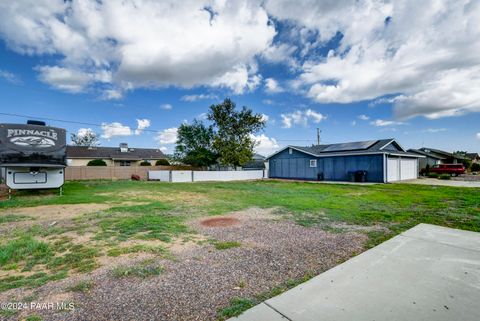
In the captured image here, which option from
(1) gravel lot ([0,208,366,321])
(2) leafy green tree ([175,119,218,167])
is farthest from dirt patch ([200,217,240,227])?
(2) leafy green tree ([175,119,218,167])

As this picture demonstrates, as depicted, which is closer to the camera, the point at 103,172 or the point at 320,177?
the point at 320,177

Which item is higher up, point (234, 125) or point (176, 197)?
point (234, 125)

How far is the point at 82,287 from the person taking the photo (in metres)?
2.58

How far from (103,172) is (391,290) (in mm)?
25643

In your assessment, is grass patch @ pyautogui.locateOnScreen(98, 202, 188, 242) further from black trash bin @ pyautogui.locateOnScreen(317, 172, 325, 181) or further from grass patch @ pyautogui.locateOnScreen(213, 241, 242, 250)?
black trash bin @ pyautogui.locateOnScreen(317, 172, 325, 181)

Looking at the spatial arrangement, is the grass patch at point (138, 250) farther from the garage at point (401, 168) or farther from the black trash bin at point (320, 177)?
the black trash bin at point (320, 177)

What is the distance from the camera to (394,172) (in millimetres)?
18469

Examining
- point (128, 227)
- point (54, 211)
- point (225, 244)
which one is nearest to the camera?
point (225, 244)

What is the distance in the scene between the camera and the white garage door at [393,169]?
58.4ft

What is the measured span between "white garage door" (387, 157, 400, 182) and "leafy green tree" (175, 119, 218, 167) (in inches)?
693

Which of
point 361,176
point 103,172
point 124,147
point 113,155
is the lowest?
point 361,176

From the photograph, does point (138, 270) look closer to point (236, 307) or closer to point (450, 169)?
point (236, 307)

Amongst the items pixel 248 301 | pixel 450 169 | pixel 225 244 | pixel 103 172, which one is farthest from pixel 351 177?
pixel 103 172

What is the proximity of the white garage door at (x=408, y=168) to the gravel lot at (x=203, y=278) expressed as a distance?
1889cm
